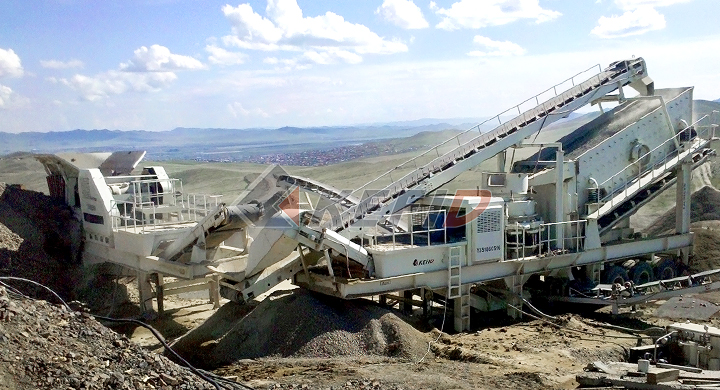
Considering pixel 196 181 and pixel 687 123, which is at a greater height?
pixel 687 123

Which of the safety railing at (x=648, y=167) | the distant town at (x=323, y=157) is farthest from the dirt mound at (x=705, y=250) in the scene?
the distant town at (x=323, y=157)

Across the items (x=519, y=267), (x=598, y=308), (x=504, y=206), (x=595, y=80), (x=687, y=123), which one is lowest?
(x=598, y=308)

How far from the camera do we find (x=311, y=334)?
1220 centimetres

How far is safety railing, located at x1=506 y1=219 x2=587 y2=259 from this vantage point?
1502 cm

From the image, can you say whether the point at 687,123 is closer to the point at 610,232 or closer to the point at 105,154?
the point at 610,232

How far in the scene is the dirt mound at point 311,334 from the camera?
476 inches

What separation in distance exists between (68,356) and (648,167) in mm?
14291

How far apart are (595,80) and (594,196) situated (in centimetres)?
343

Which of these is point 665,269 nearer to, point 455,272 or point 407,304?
point 455,272

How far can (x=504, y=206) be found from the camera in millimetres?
14805

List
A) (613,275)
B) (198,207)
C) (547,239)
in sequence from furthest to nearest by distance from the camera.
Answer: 1. (198,207)
2. (613,275)
3. (547,239)

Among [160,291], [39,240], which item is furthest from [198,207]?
[39,240]

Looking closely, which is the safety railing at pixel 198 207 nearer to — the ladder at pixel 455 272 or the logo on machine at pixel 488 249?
the ladder at pixel 455 272

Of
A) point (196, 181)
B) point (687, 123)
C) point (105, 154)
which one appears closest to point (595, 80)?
point (687, 123)
